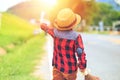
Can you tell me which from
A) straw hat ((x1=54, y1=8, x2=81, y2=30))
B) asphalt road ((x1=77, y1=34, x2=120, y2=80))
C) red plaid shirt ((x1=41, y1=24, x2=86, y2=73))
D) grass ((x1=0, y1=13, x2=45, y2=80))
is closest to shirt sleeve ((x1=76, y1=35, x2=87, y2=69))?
red plaid shirt ((x1=41, y1=24, x2=86, y2=73))

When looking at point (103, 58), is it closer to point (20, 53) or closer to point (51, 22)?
point (20, 53)

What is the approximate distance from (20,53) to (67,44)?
11.6 feet

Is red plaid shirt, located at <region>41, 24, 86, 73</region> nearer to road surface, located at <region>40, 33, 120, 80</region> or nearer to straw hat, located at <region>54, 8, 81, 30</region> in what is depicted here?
straw hat, located at <region>54, 8, 81, 30</region>

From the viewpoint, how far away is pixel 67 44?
15.6 feet

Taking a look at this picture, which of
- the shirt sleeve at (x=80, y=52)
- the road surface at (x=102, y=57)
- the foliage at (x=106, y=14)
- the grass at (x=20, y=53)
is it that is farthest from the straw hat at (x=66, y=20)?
the grass at (x=20, y=53)

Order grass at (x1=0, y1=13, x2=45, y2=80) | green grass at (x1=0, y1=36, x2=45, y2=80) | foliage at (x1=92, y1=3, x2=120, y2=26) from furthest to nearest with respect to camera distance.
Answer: grass at (x1=0, y1=13, x2=45, y2=80) → green grass at (x1=0, y1=36, x2=45, y2=80) → foliage at (x1=92, y1=3, x2=120, y2=26)

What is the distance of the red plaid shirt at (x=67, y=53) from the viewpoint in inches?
186

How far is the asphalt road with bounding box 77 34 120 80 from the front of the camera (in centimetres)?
639

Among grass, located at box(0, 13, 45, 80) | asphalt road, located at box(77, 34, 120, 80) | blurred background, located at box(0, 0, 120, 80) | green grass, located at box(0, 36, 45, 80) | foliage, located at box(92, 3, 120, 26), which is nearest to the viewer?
blurred background, located at box(0, 0, 120, 80)

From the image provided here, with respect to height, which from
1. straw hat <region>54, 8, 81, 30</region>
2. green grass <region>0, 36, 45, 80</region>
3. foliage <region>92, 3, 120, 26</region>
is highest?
foliage <region>92, 3, 120, 26</region>

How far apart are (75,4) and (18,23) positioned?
167 cm

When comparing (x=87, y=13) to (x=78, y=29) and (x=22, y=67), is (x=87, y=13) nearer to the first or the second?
(x=78, y=29)

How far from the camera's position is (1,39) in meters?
8.68

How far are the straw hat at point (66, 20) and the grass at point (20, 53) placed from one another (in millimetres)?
1157
